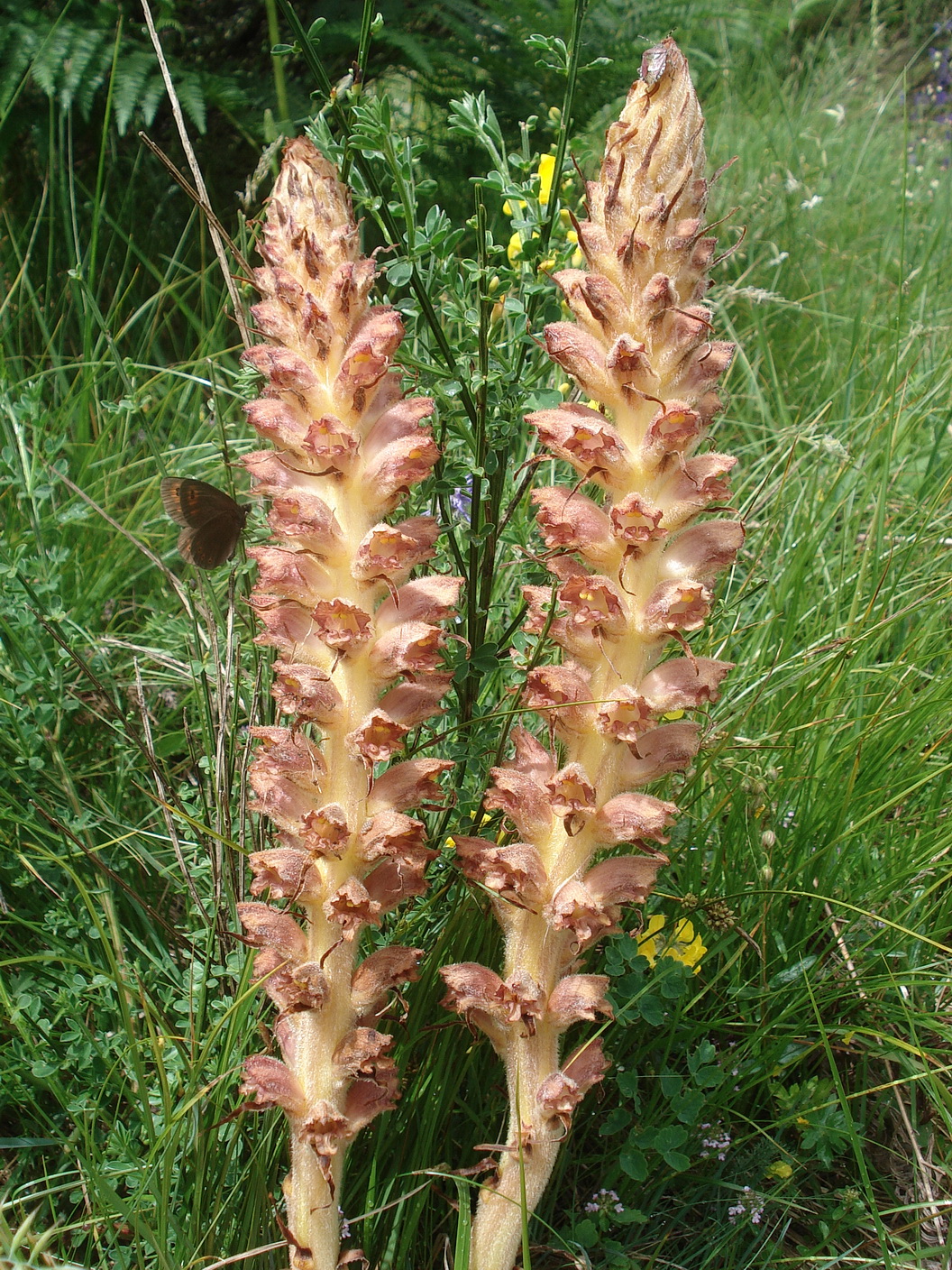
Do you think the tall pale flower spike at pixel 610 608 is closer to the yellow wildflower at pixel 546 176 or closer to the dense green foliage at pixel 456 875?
the dense green foliage at pixel 456 875

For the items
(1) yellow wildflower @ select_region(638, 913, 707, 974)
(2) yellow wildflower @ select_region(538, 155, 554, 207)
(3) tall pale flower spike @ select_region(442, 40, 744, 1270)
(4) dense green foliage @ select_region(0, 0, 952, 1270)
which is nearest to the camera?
(3) tall pale flower spike @ select_region(442, 40, 744, 1270)

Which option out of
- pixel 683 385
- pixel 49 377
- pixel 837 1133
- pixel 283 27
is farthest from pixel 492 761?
pixel 283 27

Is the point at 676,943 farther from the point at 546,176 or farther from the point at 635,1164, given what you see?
the point at 546,176

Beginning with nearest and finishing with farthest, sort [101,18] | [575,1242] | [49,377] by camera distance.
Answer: [575,1242], [49,377], [101,18]

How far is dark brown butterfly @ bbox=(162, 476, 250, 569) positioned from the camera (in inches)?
64.0

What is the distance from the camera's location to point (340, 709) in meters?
1.35

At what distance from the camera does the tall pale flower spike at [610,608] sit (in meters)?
1.28

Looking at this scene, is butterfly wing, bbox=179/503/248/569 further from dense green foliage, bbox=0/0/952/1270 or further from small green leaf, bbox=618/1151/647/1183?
small green leaf, bbox=618/1151/647/1183

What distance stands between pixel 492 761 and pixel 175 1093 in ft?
2.51

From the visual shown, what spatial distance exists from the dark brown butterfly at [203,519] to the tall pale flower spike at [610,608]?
1.89 feet

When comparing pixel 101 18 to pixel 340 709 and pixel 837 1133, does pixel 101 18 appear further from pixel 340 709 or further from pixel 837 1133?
pixel 837 1133

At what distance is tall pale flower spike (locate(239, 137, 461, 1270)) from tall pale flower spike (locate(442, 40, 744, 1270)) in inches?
5.4

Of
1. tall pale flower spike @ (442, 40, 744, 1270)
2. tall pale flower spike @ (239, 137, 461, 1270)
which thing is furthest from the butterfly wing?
tall pale flower spike @ (442, 40, 744, 1270)

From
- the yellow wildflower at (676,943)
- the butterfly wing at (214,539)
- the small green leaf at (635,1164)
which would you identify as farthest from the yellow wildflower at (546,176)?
the small green leaf at (635,1164)
